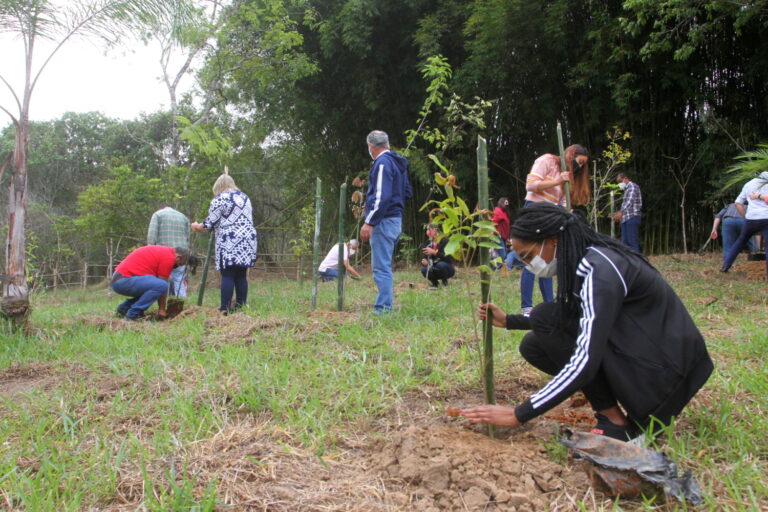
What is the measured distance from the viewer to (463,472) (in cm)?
163

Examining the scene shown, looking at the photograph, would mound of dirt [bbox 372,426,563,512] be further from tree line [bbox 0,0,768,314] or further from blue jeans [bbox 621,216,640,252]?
blue jeans [bbox 621,216,640,252]

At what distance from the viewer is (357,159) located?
13.3 meters

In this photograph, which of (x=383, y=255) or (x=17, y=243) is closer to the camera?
(x=17, y=243)

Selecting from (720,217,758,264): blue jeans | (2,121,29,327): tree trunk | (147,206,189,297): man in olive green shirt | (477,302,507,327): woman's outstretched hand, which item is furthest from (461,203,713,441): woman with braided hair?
(720,217,758,264): blue jeans

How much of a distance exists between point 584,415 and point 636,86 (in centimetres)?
880

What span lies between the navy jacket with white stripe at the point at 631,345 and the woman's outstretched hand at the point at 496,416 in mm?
37

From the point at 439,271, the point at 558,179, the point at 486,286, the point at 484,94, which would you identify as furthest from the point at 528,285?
the point at 484,94

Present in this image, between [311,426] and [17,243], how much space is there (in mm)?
3206

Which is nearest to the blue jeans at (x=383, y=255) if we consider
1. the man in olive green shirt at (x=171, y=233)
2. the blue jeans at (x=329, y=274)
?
the man in olive green shirt at (x=171, y=233)

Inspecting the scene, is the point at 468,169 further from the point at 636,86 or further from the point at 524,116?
the point at 636,86

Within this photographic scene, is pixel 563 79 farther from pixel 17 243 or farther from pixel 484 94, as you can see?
pixel 17 243

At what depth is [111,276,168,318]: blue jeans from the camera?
4.86 metres

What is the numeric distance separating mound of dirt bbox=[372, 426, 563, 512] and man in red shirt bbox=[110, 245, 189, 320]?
3756 mm

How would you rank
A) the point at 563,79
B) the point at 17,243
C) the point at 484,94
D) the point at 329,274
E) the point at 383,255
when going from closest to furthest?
the point at 17,243 → the point at 383,255 → the point at 329,274 → the point at 563,79 → the point at 484,94
